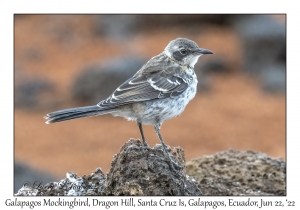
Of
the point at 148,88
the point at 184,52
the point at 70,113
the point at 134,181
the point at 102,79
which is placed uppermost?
the point at 102,79

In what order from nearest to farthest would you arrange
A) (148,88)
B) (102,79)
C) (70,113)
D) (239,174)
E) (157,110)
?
(70,113) < (157,110) < (148,88) < (239,174) < (102,79)

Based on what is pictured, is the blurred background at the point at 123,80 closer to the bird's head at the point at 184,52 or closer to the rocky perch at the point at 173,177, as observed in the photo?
the rocky perch at the point at 173,177

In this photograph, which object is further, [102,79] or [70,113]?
[102,79]

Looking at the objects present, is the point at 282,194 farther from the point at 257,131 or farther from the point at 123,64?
the point at 123,64

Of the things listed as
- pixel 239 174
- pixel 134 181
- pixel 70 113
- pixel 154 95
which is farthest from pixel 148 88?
pixel 239 174

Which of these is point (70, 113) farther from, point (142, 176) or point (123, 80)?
point (123, 80)

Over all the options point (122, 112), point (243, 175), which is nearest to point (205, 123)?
point (243, 175)
